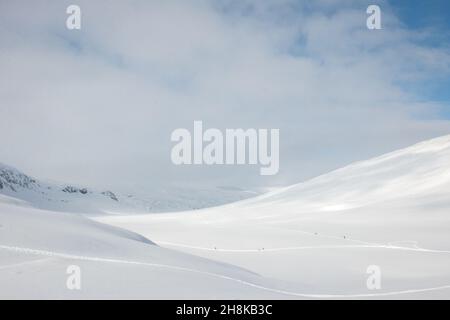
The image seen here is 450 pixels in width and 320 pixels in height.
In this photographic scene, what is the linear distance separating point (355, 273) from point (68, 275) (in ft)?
26.9

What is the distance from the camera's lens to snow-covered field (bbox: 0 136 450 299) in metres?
6.93

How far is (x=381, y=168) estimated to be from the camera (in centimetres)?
4147

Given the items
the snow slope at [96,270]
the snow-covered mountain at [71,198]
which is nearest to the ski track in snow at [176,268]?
the snow slope at [96,270]

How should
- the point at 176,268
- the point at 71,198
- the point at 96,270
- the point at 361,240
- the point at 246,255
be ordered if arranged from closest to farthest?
the point at 96,270
the point at 176,268
the point at 246,255
the point at 361,240
the point at 71,198

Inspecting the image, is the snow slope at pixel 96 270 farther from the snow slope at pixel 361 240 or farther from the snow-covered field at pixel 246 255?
the snow slope at pixel 361 240

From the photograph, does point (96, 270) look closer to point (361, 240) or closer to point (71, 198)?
point (361, 240)

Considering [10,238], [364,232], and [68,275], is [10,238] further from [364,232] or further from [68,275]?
[364,232]

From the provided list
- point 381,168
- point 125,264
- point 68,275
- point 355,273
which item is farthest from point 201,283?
point 381,168

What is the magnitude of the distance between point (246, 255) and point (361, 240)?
540 cm

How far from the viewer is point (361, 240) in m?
17.2

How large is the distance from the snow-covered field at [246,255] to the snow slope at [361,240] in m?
0.04

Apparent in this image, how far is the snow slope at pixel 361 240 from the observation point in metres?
10.4

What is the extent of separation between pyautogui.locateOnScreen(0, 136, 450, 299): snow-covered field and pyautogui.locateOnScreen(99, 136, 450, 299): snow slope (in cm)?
4

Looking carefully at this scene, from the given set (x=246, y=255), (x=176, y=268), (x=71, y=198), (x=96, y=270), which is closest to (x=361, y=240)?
(x=246, y=255)
